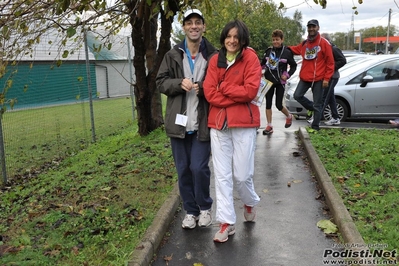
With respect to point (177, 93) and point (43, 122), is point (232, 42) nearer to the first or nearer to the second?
point (177, 93)

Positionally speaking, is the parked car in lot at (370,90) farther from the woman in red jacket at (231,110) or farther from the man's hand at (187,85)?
the man's hand at (187,85)

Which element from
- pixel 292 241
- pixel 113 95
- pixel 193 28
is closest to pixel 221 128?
pixel 193 28

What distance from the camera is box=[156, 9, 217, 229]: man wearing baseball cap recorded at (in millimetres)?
4109

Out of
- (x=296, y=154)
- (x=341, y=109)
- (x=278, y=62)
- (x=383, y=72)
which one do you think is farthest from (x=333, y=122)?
(x=296, y=154)

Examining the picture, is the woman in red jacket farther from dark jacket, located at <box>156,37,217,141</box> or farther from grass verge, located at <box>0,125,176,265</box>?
grass verge, located at <box>0,125,176,265</box>

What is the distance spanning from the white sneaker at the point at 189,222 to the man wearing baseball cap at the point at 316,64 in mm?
4403

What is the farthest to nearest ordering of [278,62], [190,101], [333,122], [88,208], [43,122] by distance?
[43,122]
[333,122]
[278,62]
[88,208]
[190,101]

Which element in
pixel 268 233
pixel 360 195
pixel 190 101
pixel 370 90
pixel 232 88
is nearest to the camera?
pixel 232 88

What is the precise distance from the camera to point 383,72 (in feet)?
33.4

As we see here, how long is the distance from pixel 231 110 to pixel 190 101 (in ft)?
1.40

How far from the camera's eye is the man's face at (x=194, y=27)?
4.09 meters

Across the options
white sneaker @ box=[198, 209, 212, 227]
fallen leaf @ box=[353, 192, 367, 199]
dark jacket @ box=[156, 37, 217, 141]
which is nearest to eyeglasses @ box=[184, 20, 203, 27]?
dark jacket @ box=[156, 37, 217, 141]

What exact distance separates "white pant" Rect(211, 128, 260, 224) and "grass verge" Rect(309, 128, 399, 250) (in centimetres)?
119

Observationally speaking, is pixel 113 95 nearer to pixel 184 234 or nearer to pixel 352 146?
pixel 352 146
